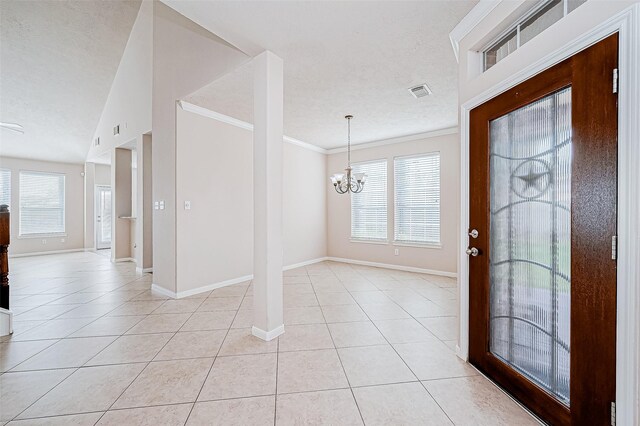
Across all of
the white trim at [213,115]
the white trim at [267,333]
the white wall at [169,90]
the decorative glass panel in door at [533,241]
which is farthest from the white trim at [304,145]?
the decorative glass panel in door at [533,241]

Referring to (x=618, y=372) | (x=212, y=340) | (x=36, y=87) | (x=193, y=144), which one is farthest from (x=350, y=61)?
(x=36, y=87)

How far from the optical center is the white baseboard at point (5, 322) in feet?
8.65

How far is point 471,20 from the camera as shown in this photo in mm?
2039

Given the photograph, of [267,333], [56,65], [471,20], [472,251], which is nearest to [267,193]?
[267,333]

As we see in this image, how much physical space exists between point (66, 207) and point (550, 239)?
11.3m

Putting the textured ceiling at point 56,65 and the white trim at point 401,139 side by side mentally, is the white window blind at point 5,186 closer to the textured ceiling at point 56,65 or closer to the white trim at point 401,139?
the textured ceiling at point 56,65

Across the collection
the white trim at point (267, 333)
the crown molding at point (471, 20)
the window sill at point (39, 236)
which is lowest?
the white trim at point (267, 333)

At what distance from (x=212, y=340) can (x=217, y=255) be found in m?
1.91

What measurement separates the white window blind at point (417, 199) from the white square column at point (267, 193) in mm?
3607

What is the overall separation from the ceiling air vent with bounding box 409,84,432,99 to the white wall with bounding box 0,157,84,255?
33.2 ft

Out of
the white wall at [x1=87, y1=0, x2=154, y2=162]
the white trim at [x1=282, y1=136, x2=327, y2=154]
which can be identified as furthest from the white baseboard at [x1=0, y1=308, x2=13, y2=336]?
the white trim at [x1=282, y1=136, x2=327, y2=154]

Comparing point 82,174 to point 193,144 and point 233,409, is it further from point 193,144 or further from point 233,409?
point 233,409

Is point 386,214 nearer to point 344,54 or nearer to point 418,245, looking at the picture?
point 418,245

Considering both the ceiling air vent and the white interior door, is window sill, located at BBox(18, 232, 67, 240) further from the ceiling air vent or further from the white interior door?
the ceiling air vent
